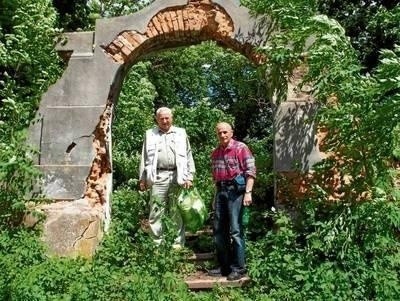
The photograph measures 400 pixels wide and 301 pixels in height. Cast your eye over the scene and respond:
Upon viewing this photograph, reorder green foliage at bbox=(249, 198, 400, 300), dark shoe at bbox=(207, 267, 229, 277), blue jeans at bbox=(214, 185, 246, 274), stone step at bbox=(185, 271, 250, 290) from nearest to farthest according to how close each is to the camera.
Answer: green foliage at bbox=(249, 198, 400, 300) < stone step at bbox=(185, 271, 250, 290) < blue jeans at bbox=(214, 185, 246, 274) < dark shoe at bbox=(207, 267, 229, 277)

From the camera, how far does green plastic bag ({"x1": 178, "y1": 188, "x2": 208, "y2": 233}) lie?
219 inches

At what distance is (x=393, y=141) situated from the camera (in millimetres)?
4625

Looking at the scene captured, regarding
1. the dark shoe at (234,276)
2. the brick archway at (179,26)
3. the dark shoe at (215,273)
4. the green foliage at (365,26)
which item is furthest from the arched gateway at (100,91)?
the green foliage at (365,26)

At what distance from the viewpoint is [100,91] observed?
20.1ft

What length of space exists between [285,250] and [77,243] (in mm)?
2166

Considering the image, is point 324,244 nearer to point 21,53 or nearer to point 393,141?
point 393,141

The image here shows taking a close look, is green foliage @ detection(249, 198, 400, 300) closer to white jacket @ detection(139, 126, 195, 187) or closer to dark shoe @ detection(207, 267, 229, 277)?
dark shoe @ detection(207, 267, 229, 277)

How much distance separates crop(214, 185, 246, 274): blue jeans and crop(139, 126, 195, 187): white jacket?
52 cm

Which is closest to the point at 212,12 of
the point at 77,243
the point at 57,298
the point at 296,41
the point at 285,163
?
the point at 296,41

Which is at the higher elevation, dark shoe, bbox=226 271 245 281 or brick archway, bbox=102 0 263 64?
brick archway, bbox=102 0 263 64

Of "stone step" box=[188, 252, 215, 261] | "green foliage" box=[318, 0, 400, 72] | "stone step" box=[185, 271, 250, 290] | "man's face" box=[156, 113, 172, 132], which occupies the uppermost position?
"green foliage" box=[318, 0, 400, 72]

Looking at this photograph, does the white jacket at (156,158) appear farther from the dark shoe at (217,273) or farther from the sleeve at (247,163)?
the dark shoe at (217,273)

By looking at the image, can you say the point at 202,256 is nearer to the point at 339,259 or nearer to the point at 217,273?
the point at 217,273

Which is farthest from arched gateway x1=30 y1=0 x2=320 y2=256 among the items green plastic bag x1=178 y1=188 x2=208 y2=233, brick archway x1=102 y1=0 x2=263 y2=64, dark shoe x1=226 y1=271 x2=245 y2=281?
dark shoe x1=226 y1=271 x2=245 y2=281
